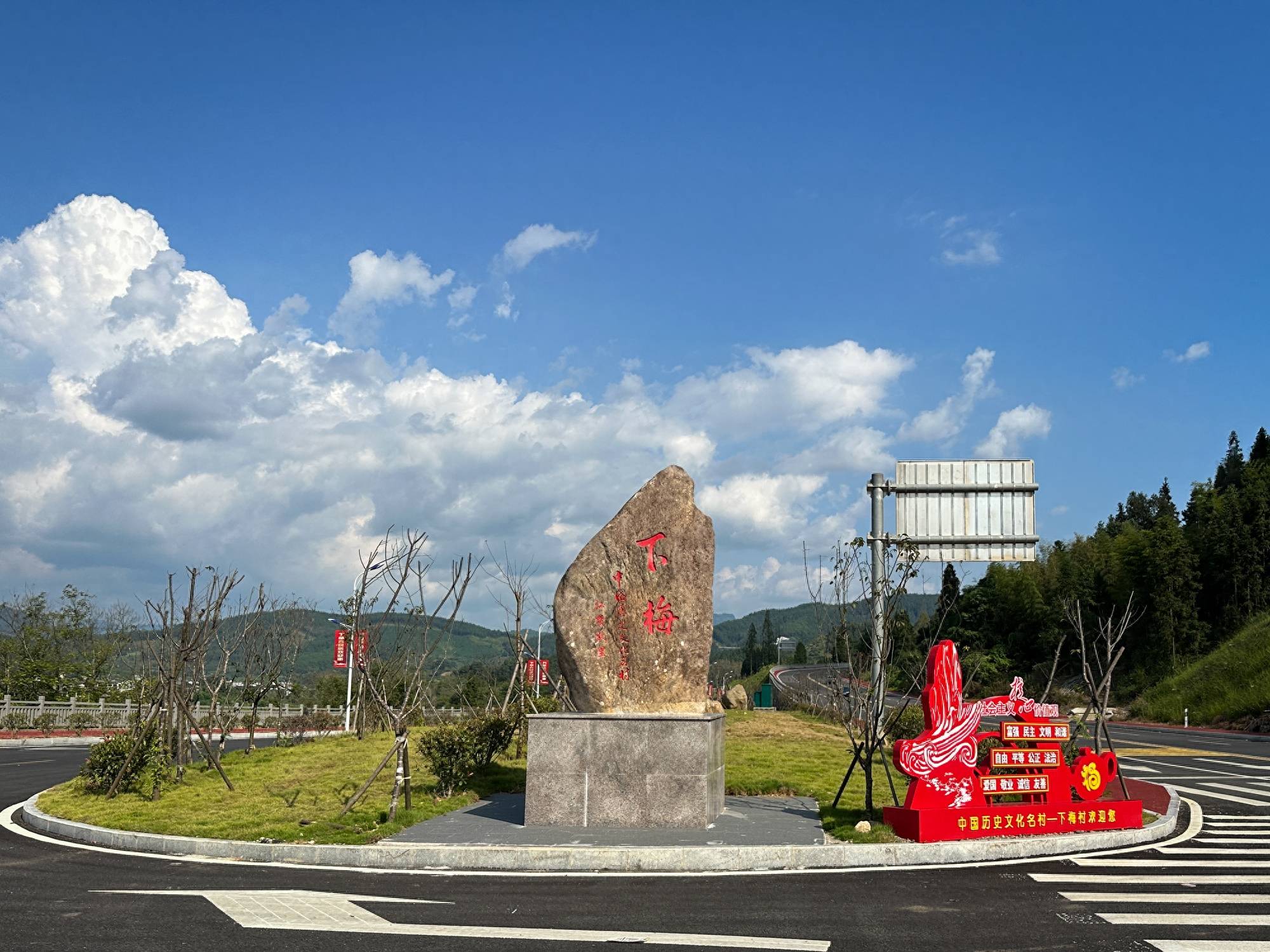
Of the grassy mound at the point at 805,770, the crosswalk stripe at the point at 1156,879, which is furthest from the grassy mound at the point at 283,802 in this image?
the crosswalk stripe at the point at 1156,879

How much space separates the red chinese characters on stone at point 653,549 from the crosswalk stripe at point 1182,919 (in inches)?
229

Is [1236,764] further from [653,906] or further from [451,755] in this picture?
[653,906]

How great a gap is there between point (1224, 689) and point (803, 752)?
30342mm

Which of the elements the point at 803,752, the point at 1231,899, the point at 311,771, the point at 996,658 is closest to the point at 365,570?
the point at 311,771

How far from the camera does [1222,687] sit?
41125 mm

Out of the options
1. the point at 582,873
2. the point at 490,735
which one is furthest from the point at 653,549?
the point at 490,735

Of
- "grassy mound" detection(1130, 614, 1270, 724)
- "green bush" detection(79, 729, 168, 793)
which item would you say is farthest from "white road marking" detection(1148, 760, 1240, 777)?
"green bush" detection(79, 729, 168, 793)

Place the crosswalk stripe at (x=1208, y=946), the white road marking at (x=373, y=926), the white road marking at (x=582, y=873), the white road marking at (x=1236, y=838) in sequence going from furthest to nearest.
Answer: the white road marking at (x=1236, y=838)
the white road marking at (x=582, y=873)
the white road marking at (x=373, y=926)
the crosswalk stripe at (x=1208, y=946)

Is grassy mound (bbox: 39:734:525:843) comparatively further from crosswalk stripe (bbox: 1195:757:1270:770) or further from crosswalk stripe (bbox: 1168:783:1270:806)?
crosswalk stripe (bbox: 1195:757:1270:770)

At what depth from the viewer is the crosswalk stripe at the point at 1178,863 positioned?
9578mm

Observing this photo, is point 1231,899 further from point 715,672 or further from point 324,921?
point 715,672

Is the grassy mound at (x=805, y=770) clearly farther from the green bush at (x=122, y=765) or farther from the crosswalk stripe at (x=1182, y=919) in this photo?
the green bush at (x=122, y=765)

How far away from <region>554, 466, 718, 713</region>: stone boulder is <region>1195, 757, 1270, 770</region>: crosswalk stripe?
52.2 ft

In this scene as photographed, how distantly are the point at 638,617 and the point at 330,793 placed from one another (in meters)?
5.46
